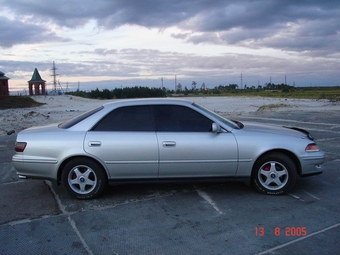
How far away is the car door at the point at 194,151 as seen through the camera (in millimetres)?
4844

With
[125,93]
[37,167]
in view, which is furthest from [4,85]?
[37,167]

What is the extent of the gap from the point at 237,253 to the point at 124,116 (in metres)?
2.58

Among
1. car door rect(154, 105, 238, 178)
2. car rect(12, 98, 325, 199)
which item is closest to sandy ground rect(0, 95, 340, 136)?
car rect(12, 98, 325, 199)

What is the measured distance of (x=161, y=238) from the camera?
12.4 feet

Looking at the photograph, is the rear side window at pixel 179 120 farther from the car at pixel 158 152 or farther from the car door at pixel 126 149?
the car door at pixel 126 149

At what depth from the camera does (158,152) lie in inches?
190

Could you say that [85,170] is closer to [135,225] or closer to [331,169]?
[135,225]

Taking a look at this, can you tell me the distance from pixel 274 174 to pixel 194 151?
49.1 inches

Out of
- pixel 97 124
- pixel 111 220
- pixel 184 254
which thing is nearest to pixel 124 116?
pixel 97 124
